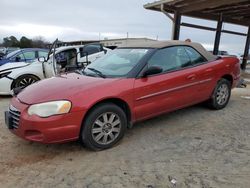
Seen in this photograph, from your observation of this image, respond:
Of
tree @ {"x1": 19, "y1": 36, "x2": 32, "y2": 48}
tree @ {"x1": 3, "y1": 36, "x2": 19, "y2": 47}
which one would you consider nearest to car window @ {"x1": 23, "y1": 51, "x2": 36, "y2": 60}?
tree @ {"x1": 19, "y1": 36, "x2": 32, "y2": 48}

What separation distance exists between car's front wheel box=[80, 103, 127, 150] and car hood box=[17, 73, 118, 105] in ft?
1.11

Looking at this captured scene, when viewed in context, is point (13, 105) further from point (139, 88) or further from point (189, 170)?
point (189, 170)

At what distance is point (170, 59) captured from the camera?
458cm

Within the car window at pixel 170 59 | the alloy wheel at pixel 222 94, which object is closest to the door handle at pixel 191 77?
the car window at pixel 170 59

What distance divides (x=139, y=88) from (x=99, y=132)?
875 mm

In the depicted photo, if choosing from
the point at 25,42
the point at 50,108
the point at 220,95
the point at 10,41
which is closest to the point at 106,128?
the point at 50,108

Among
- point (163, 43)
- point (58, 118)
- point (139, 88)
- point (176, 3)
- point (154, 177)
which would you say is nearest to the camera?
point (154, 177)

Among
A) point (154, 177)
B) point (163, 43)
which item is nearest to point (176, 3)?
point (163, 43)

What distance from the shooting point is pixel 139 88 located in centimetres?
392

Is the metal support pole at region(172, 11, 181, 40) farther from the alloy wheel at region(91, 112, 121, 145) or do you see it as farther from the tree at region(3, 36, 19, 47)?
the tree at region(3, 36, 19, 47)

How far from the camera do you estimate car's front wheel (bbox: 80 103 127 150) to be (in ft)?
11.5

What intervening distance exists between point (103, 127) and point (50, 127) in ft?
2.37

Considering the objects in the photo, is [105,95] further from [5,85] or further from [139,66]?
[5,85]

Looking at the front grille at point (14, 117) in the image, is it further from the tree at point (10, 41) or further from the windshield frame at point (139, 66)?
the tree at point (10, 41)
